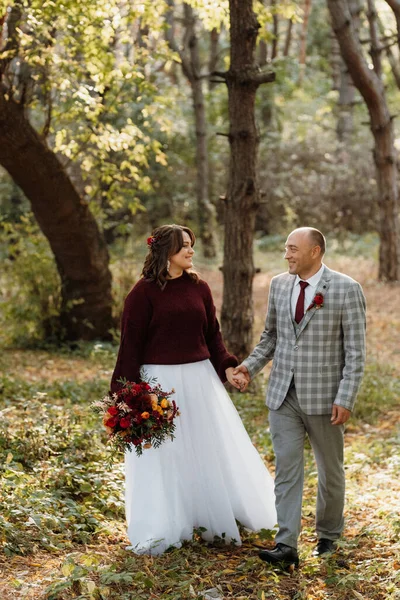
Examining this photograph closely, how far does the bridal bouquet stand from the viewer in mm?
4891

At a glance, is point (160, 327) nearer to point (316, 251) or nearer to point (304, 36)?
point (316, 251)

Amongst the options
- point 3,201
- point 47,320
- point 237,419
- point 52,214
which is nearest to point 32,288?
point 47,320

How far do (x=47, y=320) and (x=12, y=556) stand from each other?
8076 millimetres

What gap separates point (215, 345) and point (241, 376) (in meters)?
0.35

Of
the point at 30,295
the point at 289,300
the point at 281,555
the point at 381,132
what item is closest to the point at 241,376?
the point at 289,300

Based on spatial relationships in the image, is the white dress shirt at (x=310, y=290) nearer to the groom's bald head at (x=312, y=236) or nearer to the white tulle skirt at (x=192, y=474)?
the groom's bald head at (x=312, y=236)

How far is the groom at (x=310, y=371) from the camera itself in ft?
16.2

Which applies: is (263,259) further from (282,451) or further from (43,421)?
(282,451)

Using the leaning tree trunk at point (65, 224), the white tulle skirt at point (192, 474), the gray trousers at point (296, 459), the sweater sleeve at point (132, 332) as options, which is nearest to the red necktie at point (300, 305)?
the gray trousers at point (296, 459)

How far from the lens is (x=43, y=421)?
734 centimetres

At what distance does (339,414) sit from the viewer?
4.89 m

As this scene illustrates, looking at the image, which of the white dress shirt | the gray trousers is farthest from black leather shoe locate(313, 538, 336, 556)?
the white dress shirt

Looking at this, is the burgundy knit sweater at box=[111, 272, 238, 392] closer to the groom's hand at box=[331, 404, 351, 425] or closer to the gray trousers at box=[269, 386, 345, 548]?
the gray trousers at box=[269, 386, 345, 548]

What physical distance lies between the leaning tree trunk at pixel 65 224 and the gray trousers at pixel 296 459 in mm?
6652
